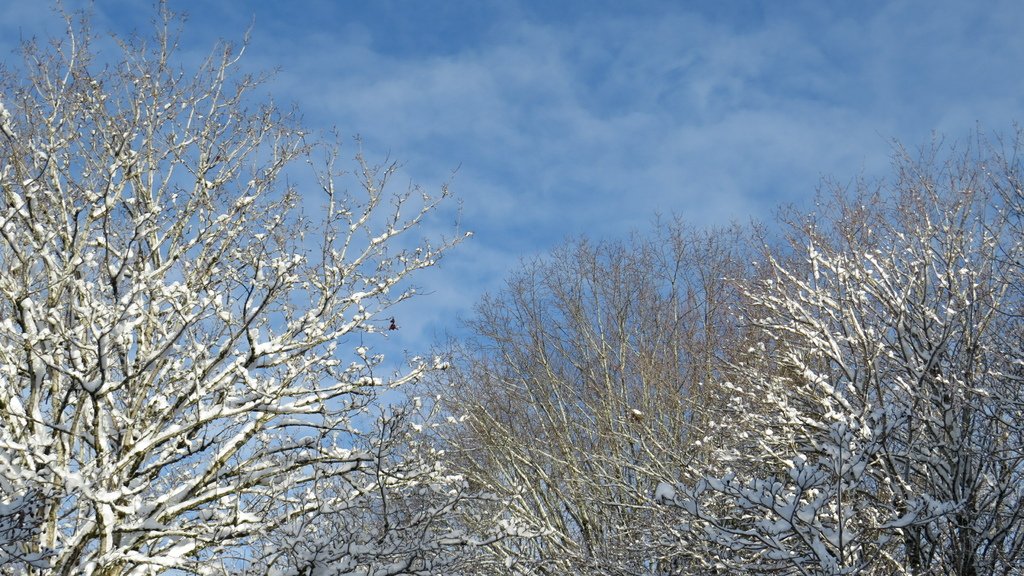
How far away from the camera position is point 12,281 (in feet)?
23.0

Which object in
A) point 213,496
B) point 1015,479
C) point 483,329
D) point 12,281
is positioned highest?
point 483,329

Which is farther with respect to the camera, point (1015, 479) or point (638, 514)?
point (638, 514)

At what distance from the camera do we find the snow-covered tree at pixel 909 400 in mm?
6699

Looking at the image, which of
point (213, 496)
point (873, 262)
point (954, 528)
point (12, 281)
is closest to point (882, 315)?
point (873, 262)

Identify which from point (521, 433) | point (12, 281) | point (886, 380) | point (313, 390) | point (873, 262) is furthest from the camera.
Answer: point (521, 433)

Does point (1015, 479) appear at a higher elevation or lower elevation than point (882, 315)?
lower

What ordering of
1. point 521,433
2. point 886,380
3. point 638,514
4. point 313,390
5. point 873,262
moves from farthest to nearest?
point 521,433 → point 638,514 → point 886,380 → point 873,262 → point 313,390

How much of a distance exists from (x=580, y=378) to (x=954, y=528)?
287 inches

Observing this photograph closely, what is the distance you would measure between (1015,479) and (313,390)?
19.7 ft

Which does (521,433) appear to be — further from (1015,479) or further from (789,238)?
(1015,479)

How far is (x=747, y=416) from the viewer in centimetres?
831

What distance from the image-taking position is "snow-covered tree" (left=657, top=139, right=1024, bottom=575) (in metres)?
6.70

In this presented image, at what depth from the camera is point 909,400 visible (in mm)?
8117

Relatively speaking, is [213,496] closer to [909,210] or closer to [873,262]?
[873,262]
